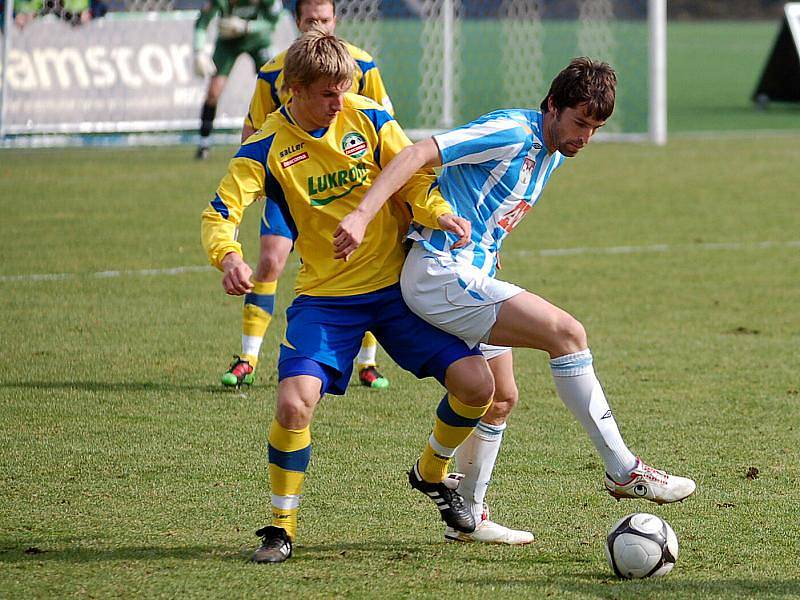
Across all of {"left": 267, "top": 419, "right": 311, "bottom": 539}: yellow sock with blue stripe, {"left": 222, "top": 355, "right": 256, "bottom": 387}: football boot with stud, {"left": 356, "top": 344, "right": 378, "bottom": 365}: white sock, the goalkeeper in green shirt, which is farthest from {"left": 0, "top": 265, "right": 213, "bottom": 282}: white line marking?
{"left": 267, "top": 419, "right": 311, "bottom": 539}: yellow sock with blue stripe

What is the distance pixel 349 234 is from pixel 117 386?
2.95 metres

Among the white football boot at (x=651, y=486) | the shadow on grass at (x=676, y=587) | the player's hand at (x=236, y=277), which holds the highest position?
the player's hand at (x=236, y=277)

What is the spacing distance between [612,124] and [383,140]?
15.8 m

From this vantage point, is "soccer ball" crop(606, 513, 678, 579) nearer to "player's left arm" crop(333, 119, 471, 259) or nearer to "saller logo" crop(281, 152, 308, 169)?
"player's left arm" crop(333, 119, 471, 259)

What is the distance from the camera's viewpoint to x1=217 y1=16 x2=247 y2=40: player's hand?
14617mm

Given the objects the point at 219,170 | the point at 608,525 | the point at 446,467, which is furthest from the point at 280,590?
the point at 219,170

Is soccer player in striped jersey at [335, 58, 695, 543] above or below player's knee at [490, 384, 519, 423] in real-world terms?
above

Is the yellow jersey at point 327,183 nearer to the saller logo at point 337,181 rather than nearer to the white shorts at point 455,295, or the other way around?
the saller logo at point 337,181

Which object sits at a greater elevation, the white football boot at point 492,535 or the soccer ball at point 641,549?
the soccer ball at point 641,549

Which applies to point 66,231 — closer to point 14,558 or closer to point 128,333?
point 128,333

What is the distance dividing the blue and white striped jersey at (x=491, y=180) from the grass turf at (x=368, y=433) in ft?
3.14

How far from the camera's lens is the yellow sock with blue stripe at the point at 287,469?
4102mm

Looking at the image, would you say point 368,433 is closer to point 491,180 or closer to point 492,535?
point 492,535

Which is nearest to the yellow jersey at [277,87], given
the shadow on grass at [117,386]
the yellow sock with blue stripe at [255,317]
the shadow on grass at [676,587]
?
the yellow sock with blue stripe at [255,317]
